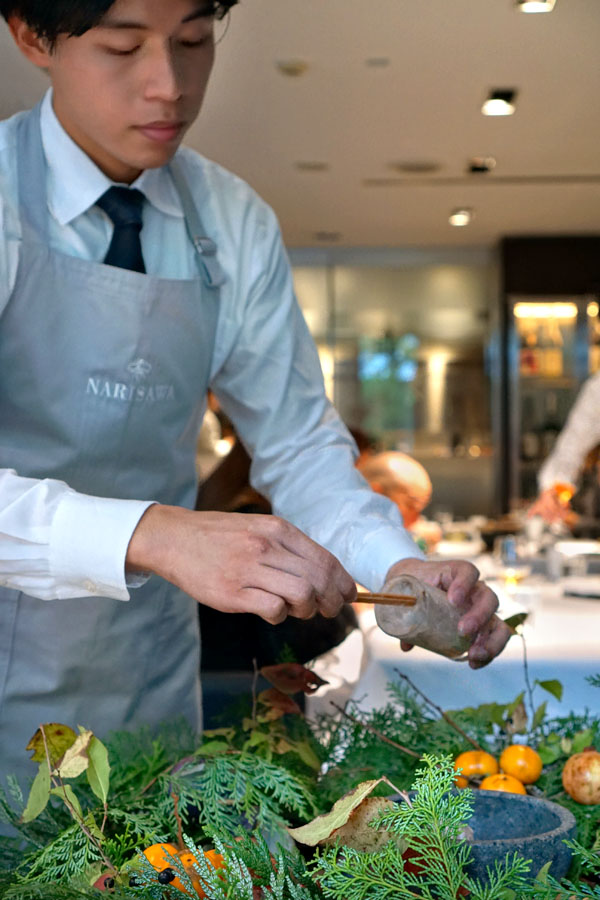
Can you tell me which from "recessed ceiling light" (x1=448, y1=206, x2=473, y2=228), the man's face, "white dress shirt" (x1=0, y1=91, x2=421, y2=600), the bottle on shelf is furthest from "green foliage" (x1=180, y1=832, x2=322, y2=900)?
the bottle on shelf

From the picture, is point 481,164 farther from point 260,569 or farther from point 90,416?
point 260,569

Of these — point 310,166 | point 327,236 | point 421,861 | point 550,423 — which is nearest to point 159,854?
point 421,861

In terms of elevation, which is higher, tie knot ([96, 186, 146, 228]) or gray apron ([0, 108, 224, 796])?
tie knot ([96, 186, 146, 228])

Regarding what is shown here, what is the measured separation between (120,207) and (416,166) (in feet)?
14.0

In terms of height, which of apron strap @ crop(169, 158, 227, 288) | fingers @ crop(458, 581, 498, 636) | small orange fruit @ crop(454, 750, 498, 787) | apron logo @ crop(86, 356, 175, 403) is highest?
apron strap @ crop(169, 158, 227, 288)

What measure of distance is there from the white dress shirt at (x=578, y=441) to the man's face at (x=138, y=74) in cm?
359

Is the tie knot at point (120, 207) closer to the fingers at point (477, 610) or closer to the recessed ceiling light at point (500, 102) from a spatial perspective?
the fingers at point (477, 610)

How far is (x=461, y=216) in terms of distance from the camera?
6473 mm

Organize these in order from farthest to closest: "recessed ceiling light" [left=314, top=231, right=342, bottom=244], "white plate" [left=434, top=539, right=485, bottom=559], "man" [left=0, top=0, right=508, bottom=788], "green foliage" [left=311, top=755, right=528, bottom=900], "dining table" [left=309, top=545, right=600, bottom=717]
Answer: "recessed ceiling light" [left=314, top=231, right=342, bottom=244]
"white plate" [left=434, top=539, right=485, bottom=559]
"dining table" [left=309, top=545, right=600, bottom=717]
"man" [left=0, top=0, right=508, bottom=788]
"green foliage" [left=311, top=755, right=528, bottom=900]

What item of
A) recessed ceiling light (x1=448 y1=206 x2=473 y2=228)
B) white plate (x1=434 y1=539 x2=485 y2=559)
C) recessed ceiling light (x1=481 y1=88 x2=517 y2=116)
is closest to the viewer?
white plate (x1=434 y1=539 x2=485 y2=559)

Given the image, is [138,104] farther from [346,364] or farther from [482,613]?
[346,364]

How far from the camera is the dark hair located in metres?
1.00

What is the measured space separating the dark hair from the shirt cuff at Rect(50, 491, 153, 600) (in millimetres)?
468

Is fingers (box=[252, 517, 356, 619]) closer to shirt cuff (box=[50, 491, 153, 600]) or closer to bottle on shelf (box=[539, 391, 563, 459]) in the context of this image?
shirt cuff (box=[50, 491, 153, 600])
